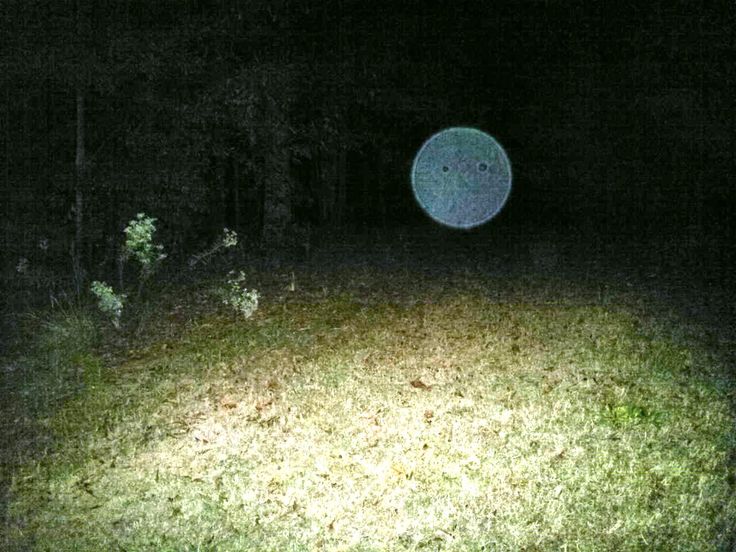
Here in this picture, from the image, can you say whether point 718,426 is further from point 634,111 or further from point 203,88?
point 634,111

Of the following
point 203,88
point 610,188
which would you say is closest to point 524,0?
point 610,188

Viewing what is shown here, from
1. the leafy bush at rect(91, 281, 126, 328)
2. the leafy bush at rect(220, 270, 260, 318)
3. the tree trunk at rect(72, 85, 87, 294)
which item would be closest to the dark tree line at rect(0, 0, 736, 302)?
the tree trunk at rect(72, 85, 87, 294)

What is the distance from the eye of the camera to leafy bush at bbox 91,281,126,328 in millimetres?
8594

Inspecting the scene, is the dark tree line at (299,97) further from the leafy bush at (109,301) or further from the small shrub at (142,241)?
the leafy bush at (109,301)

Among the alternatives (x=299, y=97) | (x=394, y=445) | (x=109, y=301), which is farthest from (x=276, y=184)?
(x=394, y=445)

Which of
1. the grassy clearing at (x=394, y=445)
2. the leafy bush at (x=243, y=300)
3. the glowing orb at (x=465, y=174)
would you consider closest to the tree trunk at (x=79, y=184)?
the leafy bush at (x=243, y=300)

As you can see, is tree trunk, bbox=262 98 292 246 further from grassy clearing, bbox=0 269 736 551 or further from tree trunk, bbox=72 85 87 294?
grassy clearing, bbox=0 269 736 551

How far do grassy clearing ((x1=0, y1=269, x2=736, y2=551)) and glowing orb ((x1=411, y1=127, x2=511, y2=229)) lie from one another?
16559mm

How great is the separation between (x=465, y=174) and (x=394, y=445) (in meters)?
22.4

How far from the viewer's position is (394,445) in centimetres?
538

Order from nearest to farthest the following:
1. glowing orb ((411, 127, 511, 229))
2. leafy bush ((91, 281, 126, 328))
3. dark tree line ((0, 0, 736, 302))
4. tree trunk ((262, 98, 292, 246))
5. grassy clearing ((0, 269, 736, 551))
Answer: grassy clearing ((0, 269, 736, 551)) → leafy bush ((91, 281, 126, 328)) → dark tree line ((0, 0, 736, 302)) → tree trunk ((262, 98, 292, 246)) → glowing orb ((411, 127, 511, 229))

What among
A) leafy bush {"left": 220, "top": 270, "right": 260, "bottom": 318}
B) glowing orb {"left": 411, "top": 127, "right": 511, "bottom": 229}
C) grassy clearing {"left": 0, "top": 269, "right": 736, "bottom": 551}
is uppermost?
glowing orb {"left": 411, "top": 127, "right": 511, "bottom": 229}

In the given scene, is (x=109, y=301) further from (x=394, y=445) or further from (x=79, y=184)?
(x=394, y=445)

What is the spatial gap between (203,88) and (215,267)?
3749mm
